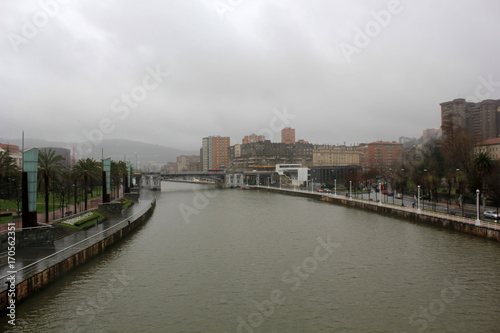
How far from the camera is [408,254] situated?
20000mm

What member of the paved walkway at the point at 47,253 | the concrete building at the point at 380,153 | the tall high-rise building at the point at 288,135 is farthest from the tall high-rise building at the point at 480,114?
the paved walkway at the point at 47,253

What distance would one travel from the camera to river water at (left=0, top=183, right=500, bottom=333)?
11.6m

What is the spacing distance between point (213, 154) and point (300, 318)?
17581cm

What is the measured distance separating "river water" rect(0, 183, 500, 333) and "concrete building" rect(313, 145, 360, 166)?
363 feet

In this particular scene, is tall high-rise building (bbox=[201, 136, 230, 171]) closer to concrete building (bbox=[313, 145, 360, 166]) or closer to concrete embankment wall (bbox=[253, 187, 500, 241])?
concrete building (bbox=[313, 145, 360, 166])

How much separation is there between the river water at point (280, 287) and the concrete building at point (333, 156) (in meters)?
111

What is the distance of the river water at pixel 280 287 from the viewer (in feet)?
38.0

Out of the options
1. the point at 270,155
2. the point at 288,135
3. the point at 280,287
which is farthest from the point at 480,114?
the point at 280,287

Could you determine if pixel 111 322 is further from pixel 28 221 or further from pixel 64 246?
pixel 28 221

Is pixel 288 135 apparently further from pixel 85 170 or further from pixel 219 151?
pixel 85 170

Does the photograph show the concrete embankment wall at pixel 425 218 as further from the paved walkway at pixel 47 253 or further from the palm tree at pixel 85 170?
the palm tree at pixel 85 170

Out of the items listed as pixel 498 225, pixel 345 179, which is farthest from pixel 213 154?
pixel 498 225

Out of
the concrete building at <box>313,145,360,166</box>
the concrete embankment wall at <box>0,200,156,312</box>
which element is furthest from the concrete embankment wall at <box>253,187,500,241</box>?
the concrete building at <box>313,145,360,166</box>

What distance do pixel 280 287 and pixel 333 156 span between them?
126m
